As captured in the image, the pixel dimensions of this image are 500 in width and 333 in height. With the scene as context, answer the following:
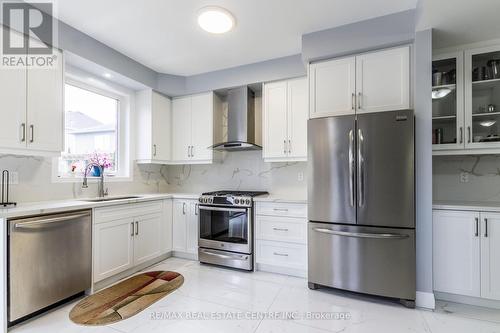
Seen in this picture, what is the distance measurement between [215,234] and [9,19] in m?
2.86

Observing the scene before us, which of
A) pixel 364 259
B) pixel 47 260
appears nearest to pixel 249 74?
pixel 364 259

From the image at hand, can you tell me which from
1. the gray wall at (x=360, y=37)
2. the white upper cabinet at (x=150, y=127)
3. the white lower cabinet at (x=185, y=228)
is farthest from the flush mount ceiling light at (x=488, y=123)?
the white upper cabinet at (x=150, y=127)

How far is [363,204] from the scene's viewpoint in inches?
88.4

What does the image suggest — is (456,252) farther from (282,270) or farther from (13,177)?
(13,177)

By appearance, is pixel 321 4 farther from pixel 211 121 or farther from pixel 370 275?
pixel 370 275

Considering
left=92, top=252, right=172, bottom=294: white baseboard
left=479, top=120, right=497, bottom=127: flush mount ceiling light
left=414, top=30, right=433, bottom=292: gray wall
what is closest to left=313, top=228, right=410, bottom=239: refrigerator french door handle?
left=414, top=30, right=433, bottom=292: gray wall

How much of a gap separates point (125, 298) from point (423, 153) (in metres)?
3.06

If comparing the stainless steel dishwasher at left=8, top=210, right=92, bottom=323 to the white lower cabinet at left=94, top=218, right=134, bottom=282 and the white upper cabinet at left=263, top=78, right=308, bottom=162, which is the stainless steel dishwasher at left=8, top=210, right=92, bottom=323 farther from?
the white upper cabinet at left=263, top=78, right=308, bottom=162

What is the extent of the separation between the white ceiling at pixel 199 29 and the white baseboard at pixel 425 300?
2.55m

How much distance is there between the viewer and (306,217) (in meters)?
2.75

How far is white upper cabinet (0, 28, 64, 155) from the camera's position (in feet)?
6.57

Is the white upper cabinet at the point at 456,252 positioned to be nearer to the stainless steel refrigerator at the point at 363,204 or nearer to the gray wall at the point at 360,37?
the stainless steel refrigerator at the point at 363,204

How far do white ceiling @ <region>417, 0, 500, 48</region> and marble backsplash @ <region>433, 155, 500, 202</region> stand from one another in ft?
Result: 3.90

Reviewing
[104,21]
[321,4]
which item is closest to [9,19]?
[104,21]
